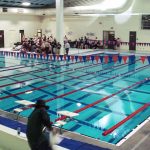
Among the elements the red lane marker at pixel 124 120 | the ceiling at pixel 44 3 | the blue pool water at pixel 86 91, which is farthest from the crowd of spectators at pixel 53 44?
the red lane marker at pixel 124 120

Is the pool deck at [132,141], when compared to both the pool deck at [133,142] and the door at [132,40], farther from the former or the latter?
the door at [132,40]

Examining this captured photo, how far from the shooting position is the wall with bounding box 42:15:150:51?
23.5 metres

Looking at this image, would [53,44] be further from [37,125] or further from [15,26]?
[37,125]

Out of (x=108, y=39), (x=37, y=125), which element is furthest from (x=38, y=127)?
(x=108, y=39)

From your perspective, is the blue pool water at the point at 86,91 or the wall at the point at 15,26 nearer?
the blue pool water at the point at 86,91

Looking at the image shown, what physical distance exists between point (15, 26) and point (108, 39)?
10227mm

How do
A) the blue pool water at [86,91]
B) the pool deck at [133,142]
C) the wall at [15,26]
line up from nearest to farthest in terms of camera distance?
the pool deck at [133,142] < the blue pool water at [86,91] < the wall at [15,26]

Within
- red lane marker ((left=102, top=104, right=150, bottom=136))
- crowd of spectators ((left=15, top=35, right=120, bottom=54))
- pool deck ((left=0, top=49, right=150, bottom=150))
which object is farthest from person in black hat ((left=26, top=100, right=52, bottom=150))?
crowd of spectators ((left=15, top=35, right=120, bottom=54))

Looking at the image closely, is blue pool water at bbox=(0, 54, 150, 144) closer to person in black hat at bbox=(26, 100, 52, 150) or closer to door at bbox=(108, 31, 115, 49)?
person in black hat at bbox=(26, 100, 52, 150)

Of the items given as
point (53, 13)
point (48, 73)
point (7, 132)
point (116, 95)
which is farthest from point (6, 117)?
point (53, 13)

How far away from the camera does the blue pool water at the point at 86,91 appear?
274 inches

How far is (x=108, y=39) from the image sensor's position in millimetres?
25812

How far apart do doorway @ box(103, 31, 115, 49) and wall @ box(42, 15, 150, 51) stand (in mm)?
318

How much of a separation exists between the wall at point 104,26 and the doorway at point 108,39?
1.04ft
